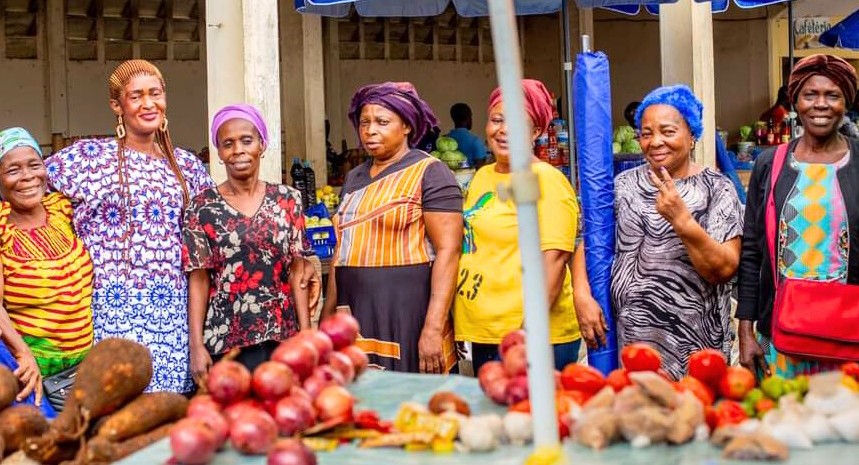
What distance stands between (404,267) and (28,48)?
7.44 metres

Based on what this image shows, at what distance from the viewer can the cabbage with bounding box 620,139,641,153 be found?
11.3 m

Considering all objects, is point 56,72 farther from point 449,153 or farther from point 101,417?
point 101,417

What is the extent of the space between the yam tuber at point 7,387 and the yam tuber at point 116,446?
1.87ft

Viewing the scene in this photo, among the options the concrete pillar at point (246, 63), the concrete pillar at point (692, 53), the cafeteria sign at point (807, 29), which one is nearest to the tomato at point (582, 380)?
the concrete pillar at point (246, 63)

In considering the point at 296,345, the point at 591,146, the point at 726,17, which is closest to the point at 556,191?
the point at 591,146

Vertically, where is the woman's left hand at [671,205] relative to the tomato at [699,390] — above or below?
above

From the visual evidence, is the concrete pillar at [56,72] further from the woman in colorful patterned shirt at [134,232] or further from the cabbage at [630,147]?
the woman in colorful patterned shirt at [134,232]

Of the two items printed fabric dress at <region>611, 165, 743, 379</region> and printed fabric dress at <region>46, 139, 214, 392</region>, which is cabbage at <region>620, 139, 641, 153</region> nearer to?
printed fabric dress at <region>611, 165, 743, 379</region>

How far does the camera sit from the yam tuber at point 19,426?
10.8ft

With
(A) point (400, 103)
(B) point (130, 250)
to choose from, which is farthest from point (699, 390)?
(B) point (130, 250)

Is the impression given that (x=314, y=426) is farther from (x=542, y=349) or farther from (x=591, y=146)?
(x=591, y=146)

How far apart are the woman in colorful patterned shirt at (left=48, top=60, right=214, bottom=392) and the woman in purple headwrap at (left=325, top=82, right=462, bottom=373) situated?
66cm

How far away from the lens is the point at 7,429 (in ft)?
10.8

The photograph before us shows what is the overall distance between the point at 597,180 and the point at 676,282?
0.62 m
